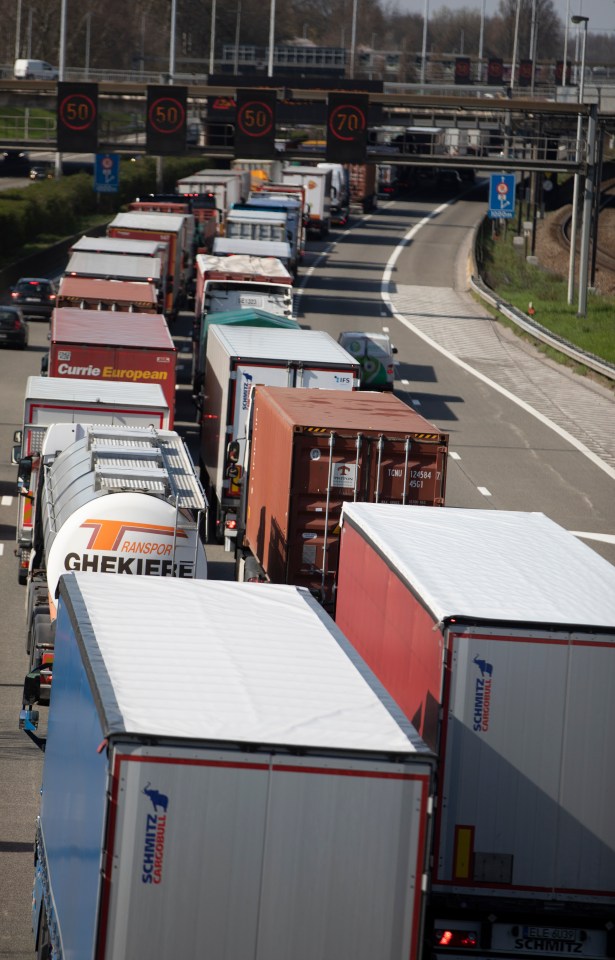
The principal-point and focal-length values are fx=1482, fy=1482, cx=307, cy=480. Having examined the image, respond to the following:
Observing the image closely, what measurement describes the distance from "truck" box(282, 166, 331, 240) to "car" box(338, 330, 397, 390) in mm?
43466

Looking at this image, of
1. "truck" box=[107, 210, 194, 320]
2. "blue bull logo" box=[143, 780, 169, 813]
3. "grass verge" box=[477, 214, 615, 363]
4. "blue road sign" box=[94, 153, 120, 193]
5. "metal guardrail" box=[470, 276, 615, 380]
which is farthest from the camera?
"blue road sign" box=[94, 153, 120, 193]

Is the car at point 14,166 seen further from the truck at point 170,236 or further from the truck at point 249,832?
the truck at point 249,832

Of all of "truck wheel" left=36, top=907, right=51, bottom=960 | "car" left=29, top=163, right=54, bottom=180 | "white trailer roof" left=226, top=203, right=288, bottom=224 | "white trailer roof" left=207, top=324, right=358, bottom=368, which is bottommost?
"truck wheel" left=36, top=907, right=51, bottom=960

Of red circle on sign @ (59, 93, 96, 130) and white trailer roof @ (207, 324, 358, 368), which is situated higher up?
red circle on sign @ (59, 93, 96, 130)

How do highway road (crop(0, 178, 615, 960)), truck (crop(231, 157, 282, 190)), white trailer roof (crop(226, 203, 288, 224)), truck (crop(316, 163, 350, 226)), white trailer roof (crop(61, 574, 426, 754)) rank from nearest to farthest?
white trailer roof (crop(61, 574, 426, 754)), highway road (crop(0, 178, 615, 960)), white trailer roof (crop(226, 203, 288, 224)), truck (crop(231, 157, 282, 190)), truck (crop(316, 163, 350, 226))

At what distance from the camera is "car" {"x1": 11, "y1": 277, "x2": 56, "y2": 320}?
163ft

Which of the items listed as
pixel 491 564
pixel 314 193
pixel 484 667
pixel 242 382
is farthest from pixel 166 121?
pixel 484 667

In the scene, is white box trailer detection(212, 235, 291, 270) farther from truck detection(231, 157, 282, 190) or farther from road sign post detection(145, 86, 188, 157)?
truck detection(231, 157, 282, 190)

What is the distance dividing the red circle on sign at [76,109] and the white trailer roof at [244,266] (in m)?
11.6

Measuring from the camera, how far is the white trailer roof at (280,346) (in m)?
23.5

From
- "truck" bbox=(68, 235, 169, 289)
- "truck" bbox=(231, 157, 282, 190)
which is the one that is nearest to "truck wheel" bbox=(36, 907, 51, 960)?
"truck" bbox=(68, 235, 169, 289)

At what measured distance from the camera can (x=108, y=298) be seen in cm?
3528

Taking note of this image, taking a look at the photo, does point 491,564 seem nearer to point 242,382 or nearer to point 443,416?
point 242,382

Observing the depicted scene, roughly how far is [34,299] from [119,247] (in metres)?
6.69
